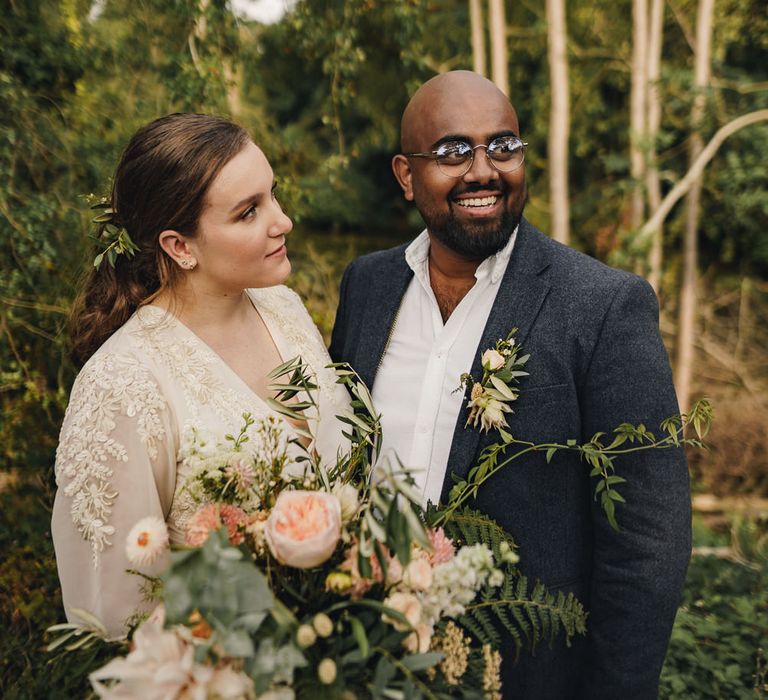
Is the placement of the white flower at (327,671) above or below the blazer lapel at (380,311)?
below

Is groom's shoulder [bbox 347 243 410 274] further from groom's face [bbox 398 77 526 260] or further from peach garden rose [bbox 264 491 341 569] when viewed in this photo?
peach garden rose [bbox 264 491 341 569]

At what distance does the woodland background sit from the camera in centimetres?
304

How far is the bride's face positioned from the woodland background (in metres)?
0.68

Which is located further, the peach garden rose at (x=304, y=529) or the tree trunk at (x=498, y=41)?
the tree trunk at (x=498, y=41)

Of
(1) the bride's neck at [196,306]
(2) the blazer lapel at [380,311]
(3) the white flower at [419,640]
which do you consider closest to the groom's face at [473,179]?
(2) the blazer lapel at [380,311]

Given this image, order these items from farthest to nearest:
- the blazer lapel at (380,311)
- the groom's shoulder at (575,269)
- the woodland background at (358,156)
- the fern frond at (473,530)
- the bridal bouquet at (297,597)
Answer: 1. the woodland background at (358,156)
2. the blazer lapel at (380,311)
3. the groom's shoulder at (575,269)
4. the fern frond at (473,530)
5. the bridal bouquet at (297,597)

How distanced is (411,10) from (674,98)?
3.85 metres

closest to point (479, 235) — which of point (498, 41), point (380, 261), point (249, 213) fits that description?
point (380, 261)

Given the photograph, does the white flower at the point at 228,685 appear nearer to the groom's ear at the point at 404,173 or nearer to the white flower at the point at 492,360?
the white flower at the point at 492,360

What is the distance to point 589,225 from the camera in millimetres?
8055

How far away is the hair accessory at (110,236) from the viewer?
6.53ft

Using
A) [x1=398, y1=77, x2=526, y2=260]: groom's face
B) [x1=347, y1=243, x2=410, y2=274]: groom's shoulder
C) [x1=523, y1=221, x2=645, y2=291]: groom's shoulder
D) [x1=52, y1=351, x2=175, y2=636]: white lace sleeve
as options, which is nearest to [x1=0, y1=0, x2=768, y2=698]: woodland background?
[x1=52, y1=351, x2=175, y2=636]: white lace sleeve

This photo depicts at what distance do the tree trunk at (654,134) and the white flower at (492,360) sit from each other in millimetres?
4227

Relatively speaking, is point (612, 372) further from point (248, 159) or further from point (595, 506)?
point (248, 159)
